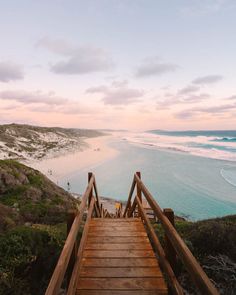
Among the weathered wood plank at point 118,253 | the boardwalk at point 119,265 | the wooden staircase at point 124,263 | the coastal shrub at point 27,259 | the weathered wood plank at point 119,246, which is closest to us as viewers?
the wooden staircase at point 124,263

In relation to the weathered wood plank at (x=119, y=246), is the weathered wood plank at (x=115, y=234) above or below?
below

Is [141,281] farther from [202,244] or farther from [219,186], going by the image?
[219,186]

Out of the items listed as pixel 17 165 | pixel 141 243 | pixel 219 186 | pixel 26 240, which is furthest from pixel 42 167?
pixel 141 243

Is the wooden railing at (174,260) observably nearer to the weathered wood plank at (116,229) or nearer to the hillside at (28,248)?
the weathered wood plank at (116,229)

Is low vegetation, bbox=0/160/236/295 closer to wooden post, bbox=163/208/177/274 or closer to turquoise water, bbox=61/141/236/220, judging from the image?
wooden post, bbox=163/208/177/274

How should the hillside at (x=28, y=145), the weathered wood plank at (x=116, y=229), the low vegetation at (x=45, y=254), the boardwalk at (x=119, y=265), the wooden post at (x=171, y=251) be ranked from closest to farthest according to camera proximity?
the wooden post at (x=171, y=251)
the boardwalk at (x=119, y=265)
the low vegetation at (x=45, y=254)
the weathered wood plank at (x=116, y=229)
the hillside at (x=28, y=145)

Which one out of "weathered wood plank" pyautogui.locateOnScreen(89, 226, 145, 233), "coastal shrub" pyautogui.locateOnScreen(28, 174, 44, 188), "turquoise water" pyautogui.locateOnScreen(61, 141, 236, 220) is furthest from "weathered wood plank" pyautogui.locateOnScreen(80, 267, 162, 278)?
"turquoise water" pyautogui.locateOnScreen(61, 141, 236, 220)

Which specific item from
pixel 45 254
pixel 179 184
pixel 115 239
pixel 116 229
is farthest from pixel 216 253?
pixel 179 184

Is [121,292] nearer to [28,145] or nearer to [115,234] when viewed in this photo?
[115,234]

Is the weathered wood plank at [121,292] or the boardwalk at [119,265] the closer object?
the weathered wood plank at [121,292]

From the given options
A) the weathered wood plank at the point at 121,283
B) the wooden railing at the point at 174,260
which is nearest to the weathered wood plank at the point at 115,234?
the wooden railing at the point at 174,260
